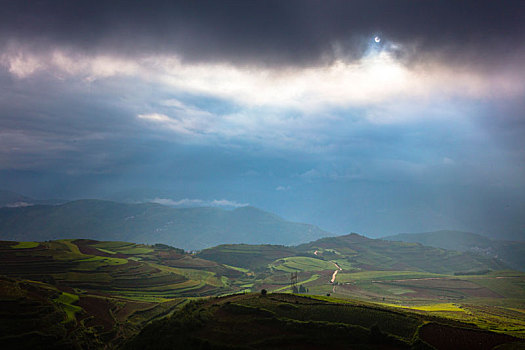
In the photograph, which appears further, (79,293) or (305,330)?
(79,293)

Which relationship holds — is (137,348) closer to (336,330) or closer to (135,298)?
(336,330)

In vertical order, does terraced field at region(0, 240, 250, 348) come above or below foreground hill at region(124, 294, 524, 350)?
below

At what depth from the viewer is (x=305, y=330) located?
66.9 m

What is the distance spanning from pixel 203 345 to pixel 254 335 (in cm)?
1033

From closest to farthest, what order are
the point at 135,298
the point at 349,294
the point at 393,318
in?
1. the point at 393,318
2. the point at 135,298
3. the point at 349,294

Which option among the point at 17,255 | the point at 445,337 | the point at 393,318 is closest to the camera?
the point at 445,337

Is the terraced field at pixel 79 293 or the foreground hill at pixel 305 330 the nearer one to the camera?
the foreground hill at pixel 305 330

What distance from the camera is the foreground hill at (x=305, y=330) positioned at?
200 ft

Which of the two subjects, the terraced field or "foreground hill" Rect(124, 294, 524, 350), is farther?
the terraced field

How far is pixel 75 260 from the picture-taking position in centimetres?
16238

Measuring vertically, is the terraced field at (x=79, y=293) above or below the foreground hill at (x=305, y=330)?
below

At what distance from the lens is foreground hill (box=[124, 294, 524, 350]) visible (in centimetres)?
6100

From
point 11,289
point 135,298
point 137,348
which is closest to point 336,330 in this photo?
point 137,348

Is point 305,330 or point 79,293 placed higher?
point 305,330
